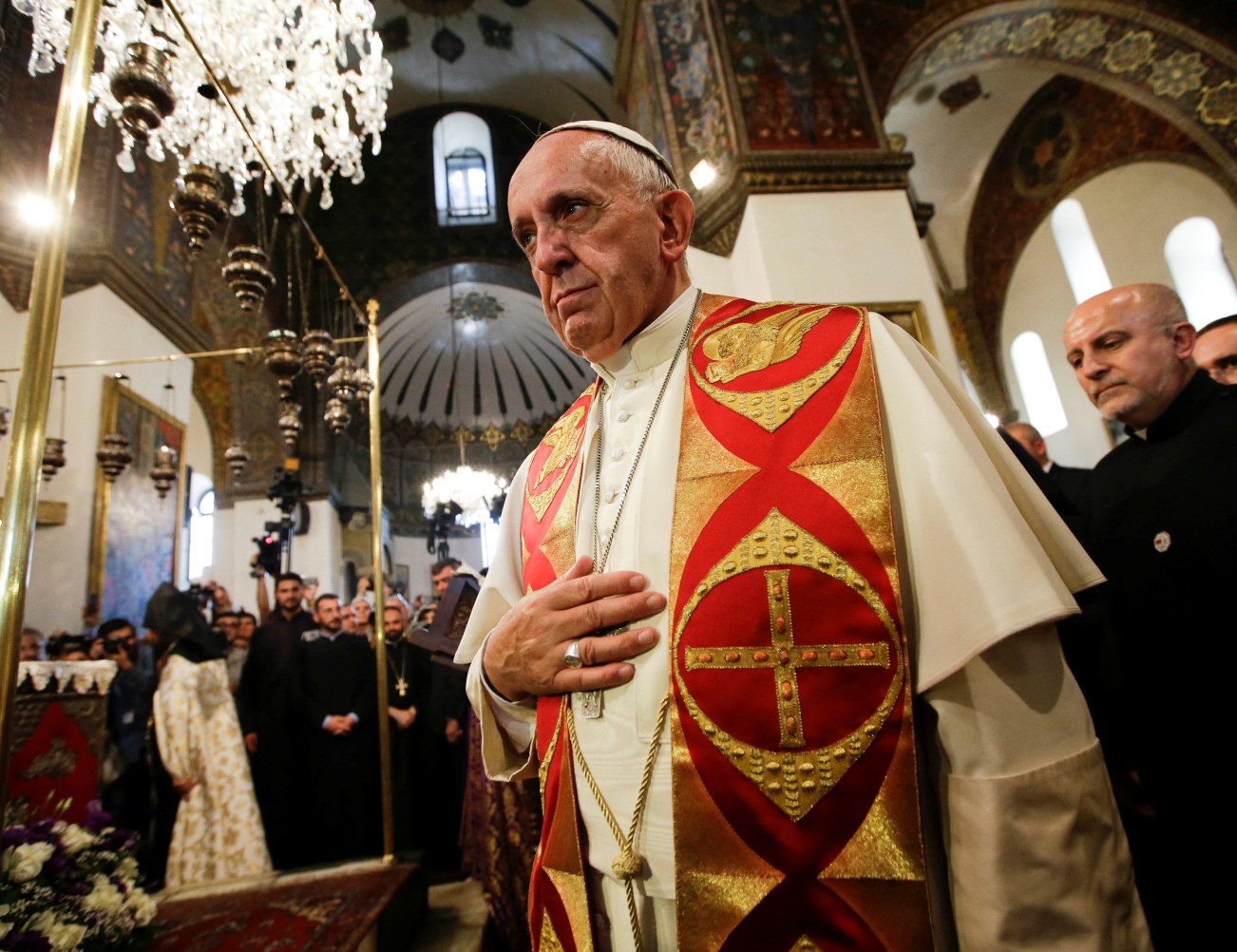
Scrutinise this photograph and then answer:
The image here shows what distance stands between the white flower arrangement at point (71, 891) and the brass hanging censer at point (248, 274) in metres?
2.15

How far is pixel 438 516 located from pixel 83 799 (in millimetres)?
9397

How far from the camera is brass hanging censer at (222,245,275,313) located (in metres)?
3.06

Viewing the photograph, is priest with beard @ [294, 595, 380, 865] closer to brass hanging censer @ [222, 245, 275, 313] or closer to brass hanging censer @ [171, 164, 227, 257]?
brass hanging censer @ [222, 245, 275, 313]

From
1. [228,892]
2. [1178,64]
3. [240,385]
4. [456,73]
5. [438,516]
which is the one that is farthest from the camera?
[438,516]

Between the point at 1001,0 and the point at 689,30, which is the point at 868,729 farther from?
the point at 1001,0

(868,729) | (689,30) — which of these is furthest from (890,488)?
(689,30)

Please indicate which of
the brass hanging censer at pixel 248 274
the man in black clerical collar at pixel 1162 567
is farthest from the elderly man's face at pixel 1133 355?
the brass hanging censer at pixel 248 274

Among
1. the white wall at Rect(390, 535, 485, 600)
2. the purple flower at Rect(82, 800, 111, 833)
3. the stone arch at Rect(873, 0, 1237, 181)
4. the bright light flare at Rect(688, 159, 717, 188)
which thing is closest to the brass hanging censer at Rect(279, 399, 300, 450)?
the purple flower at Rect(82, 800, 111, 833)

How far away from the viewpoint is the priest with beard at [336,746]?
179 inches

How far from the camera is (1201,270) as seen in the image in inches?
320

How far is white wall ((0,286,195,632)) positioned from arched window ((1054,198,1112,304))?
11.3m

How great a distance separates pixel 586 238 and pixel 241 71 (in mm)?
3968

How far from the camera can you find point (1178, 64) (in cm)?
654

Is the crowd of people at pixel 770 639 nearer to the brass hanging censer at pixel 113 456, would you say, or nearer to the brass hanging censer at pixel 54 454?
the brass hanging censer at pixel 54 454
